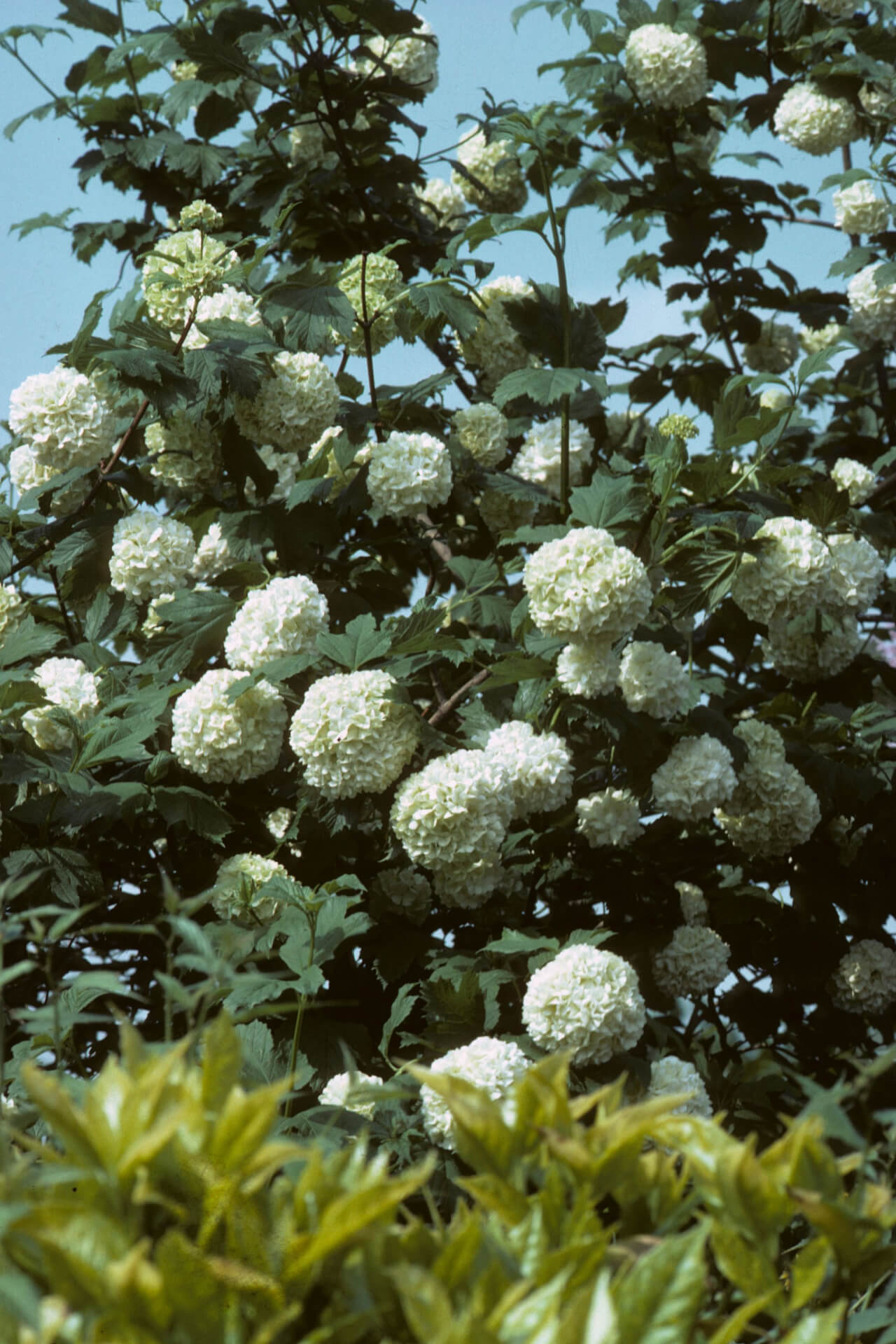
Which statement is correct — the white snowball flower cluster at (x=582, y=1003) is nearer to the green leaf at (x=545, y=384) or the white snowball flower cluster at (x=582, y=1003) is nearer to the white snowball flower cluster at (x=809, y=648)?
the green leaf at (x=545, y=384)

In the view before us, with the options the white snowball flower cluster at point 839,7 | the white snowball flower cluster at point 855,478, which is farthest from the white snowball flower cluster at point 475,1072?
the white snowball flower cluster at point 839,7

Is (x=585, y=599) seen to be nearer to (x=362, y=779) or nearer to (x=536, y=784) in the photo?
(x=536, y=784)

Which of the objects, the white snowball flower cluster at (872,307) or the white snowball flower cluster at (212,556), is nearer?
the white snowball flower cluster at (212,556)

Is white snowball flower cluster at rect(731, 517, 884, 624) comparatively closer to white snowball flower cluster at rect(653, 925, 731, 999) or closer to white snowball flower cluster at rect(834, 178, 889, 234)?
white snowball flower cluster at rect(653, 925, 731, 999)

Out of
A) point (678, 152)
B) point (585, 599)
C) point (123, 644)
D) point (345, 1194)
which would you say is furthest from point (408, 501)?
point (678, 152)

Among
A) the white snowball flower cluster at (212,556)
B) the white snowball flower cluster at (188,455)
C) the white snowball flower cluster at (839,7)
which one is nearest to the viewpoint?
the white snowball flower cluster at (188,455)

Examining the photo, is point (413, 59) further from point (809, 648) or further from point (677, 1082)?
point (677, 1082)

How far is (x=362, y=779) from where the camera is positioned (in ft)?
7.69

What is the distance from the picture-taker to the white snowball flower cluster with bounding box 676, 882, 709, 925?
2.86 meters

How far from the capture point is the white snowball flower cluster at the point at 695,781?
2.43 meters

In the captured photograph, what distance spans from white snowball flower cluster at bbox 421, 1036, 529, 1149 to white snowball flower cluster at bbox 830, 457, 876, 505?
86.6 inches

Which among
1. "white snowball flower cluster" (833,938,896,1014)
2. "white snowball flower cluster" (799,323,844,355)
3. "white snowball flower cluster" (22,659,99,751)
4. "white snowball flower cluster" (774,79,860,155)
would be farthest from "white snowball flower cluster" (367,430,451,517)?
"white snowball flower cluster" (799,323,844,355)

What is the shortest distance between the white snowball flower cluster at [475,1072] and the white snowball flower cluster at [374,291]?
158 centimetres

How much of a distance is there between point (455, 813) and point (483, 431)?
108 cm
